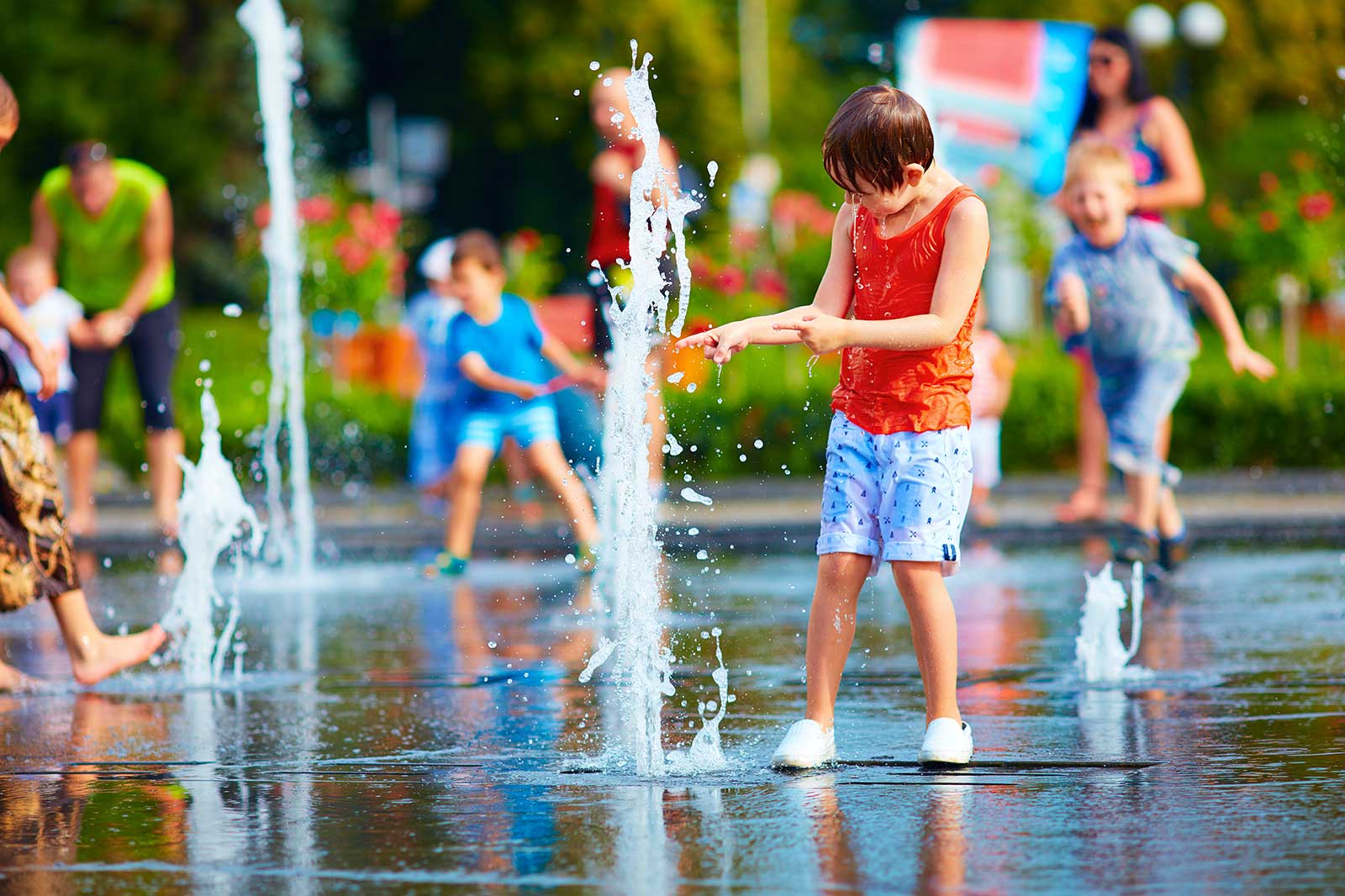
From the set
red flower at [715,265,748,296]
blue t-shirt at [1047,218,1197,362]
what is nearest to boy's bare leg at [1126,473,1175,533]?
blue t-shirt at [1047,218,1197,362]

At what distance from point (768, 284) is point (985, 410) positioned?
4.66 meters

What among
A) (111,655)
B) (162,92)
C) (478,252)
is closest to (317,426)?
(478,252)

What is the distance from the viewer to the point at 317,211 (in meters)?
16.8

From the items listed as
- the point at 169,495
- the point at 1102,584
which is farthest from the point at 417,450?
the point at 1102,584

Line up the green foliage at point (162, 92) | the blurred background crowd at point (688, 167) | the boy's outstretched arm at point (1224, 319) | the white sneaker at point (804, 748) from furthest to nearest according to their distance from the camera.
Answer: the green foliage at point (162, 92) → the blurred background crowd at point (688, 167) → the boy's outstretched arm at point (1224, 319) → the white sneaker at point (804, 748)

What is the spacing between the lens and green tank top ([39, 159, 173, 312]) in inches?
398

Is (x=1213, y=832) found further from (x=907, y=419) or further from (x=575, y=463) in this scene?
(x=575, y=463)

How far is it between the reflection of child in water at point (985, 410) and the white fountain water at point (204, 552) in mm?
4446

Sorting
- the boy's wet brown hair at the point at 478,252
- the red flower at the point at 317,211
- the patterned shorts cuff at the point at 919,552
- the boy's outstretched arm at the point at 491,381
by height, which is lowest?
the patterned shorts cuff at the point at 919,552

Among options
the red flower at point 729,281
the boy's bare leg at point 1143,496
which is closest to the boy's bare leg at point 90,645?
the boy's bare leg at point 1143,496

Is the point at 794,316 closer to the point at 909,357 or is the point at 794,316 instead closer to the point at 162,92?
the point at 909,357

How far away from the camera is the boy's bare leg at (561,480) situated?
8.80 metres

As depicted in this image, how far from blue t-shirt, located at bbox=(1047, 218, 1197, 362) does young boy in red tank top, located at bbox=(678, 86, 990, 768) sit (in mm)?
3308

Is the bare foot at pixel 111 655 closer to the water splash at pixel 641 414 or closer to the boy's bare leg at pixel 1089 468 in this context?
the water splash at pixel 641 414
